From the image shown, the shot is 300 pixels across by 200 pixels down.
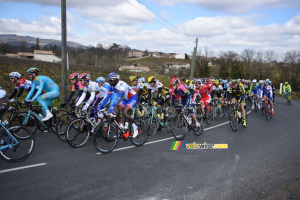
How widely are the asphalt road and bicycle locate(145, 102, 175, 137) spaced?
0.97 metres

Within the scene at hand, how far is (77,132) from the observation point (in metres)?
6.61

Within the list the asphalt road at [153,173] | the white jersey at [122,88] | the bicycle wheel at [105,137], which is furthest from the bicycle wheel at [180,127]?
the bicycle wheel at [105,137]

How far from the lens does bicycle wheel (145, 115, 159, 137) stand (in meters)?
8.48

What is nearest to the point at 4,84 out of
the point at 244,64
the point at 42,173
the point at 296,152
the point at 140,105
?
the point at 140,105

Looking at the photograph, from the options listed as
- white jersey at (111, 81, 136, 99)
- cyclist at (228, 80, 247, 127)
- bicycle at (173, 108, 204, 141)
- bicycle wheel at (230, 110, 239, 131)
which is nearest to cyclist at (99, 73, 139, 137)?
white jersey at (111, 81, 136, 99)

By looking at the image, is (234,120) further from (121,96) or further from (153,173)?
(153,173)

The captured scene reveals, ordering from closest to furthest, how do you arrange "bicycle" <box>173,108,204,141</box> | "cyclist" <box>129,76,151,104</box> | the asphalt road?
the asphalt road → "bicycle" <box>173,108,204,141</box> → "cyclist" <box>129,76,151,104</box>

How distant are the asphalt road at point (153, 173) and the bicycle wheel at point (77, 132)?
0.22m

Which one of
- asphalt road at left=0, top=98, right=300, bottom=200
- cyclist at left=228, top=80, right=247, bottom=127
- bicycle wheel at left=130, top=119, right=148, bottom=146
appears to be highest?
cyclist at left=228, top=80, right=247, bottom=127

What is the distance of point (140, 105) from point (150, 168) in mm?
4031

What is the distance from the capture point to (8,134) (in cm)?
526

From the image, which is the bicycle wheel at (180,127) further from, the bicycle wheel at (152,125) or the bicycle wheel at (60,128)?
the bicycle wheel at (60,128)

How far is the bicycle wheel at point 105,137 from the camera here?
615 centimetres

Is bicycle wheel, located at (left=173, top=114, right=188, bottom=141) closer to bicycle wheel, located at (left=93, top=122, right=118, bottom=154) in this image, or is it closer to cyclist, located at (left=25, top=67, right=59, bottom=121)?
bicycle wheel, located at (left=93, top=122, right=118, bottom=154)
